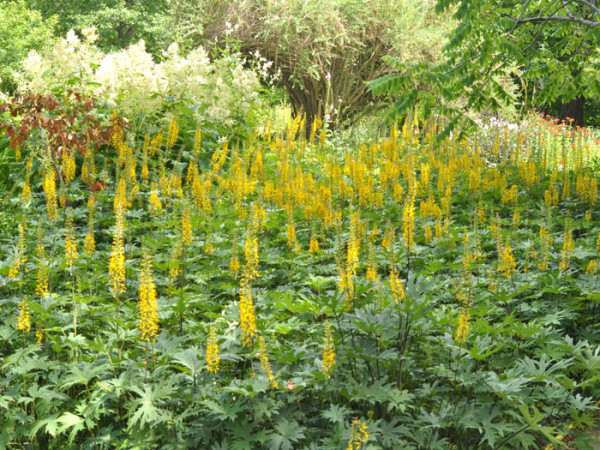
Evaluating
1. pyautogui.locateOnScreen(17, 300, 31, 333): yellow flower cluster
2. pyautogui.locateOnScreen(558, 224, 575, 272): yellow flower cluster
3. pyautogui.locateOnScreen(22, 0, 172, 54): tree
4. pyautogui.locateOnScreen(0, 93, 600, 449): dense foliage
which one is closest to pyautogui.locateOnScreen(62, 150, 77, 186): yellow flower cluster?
pyautogui.locateOnScreen(0, 93, 600, 449): dense foliage

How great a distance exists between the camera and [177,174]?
261 inches

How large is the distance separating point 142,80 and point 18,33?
21.7 metres

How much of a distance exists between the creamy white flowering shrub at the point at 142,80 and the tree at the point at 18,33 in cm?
1878

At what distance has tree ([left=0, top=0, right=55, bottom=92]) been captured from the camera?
2461 centimetres

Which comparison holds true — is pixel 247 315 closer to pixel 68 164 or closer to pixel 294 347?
pixel 294 347

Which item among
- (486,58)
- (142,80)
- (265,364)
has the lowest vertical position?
(265,364)

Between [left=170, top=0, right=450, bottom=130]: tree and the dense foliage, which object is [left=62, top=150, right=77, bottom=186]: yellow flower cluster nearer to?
the dense foliage

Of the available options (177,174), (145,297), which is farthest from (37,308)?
(177,174)

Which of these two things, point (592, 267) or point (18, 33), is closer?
point (592, 267)

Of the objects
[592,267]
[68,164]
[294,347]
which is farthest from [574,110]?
[294,347]

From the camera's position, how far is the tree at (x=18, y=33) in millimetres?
24609

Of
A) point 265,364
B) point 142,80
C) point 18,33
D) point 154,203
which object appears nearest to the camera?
point 265,364

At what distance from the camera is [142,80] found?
7.46 m

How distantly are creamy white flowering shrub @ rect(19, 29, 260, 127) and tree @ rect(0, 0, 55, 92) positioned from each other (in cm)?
1878
